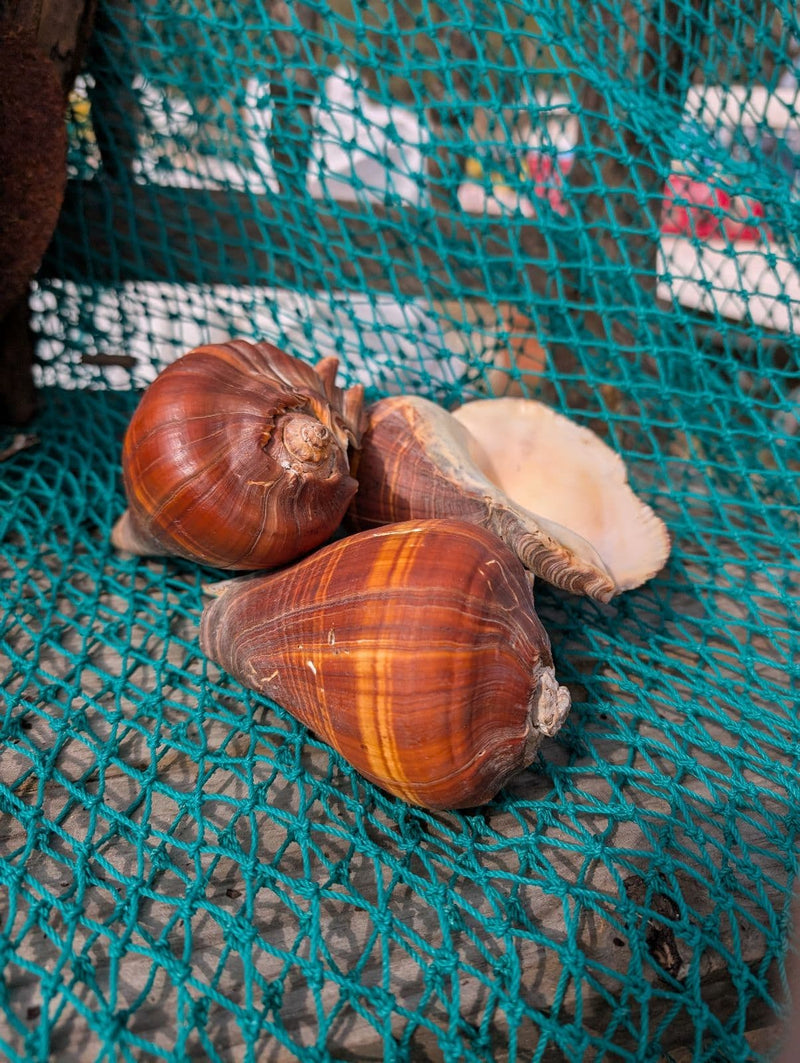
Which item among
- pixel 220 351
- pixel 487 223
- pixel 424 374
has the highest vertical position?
pixel 487 223

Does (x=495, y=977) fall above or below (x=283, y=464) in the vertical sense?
below

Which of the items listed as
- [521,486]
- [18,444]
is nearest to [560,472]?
[521,486]

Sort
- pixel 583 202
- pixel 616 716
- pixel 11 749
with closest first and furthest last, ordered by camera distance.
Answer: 1. pixel 11 749
2. pixel 616 716
3. pixel 583 202

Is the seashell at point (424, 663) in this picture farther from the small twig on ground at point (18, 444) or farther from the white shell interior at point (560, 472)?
the small twig on ground at point (18, 444)

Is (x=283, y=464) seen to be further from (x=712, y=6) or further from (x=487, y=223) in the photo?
(x=712, y=6)

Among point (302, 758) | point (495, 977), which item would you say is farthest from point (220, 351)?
point (495, 977)

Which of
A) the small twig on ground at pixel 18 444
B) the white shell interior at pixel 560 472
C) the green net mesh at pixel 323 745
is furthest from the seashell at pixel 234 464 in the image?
the small twig on ground at pixel 18 444

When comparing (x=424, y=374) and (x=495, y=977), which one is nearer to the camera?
(x=495, y=977)
